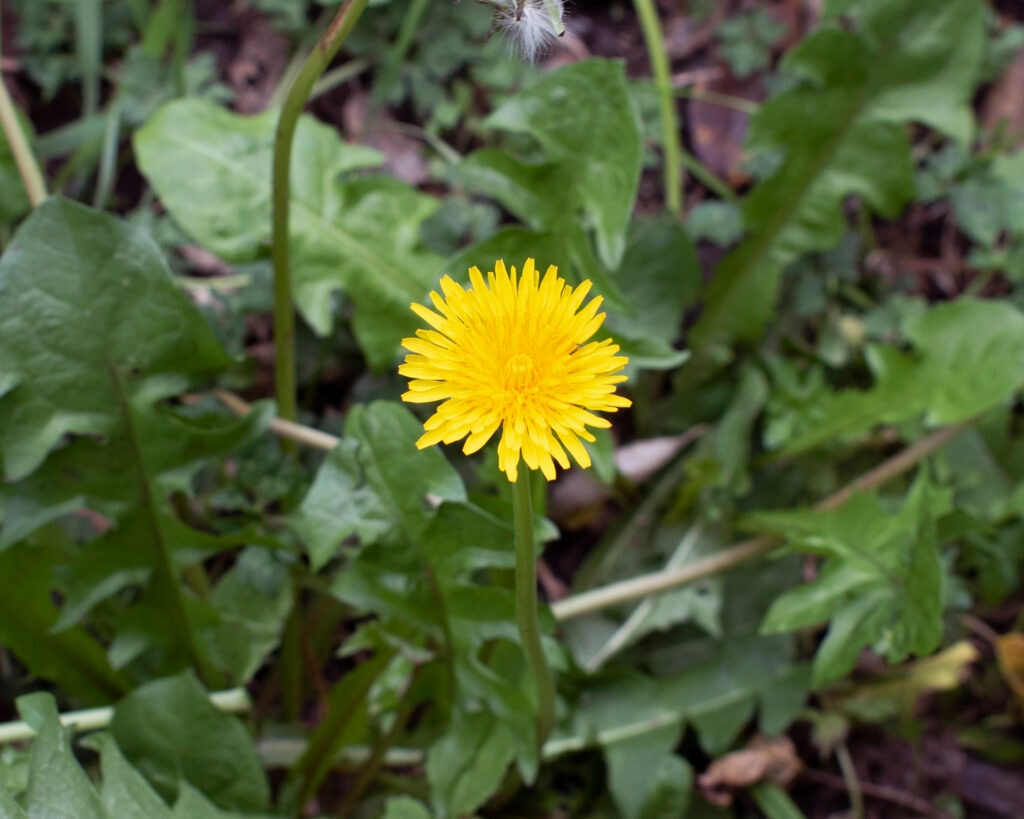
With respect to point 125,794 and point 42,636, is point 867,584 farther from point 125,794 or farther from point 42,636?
point 42,636

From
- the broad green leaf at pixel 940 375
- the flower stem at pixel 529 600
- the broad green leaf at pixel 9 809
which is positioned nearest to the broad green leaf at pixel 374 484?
the flower stem at pixel 529 600

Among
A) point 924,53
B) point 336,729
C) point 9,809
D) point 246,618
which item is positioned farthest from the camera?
point 924,53

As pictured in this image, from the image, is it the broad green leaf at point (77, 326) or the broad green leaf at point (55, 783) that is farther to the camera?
the broad green leaf at point (77, 326)

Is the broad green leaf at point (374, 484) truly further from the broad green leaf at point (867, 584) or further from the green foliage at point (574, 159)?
the broad green leaf at point (867, 584)

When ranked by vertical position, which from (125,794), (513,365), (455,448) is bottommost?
(125,794)

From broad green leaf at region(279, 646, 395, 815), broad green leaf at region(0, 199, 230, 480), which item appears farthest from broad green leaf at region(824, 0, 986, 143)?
broad green leaf at region(279, 646, 395, 815)

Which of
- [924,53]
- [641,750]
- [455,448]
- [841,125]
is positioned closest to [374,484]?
[455,448]

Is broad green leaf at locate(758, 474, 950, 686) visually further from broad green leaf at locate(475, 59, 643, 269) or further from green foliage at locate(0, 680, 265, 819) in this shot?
green foliage at locate(0, 680, 265, 819)
